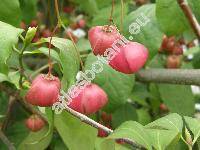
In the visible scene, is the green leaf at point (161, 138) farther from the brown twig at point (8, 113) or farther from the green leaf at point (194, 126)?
the brown twig at point (8, 113)


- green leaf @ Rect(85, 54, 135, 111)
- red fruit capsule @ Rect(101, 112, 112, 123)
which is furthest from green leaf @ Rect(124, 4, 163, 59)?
red fruit capsule @ Rect(101, 112, 112, 123)

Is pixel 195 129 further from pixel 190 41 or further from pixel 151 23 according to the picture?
pixel 190 41

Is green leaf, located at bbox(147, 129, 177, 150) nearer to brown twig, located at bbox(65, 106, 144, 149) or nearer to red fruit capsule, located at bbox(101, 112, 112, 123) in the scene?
brown twig, located at bbox(65, 106, 144, 149)

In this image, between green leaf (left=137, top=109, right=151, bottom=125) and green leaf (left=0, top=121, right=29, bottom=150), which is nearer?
green leaf (left=0, top=121, right=29, bottom=150)

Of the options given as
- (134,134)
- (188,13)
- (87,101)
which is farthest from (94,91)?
(188,13)


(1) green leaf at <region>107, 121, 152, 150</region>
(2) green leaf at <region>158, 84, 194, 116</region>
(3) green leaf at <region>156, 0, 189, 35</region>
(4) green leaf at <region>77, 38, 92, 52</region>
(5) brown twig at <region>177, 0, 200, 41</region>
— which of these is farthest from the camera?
(2) green leaf at <region>158, 84, 194, 116</region>

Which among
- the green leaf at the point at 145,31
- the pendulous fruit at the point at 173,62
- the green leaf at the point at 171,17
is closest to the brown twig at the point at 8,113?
the green leaf at the point at 145,31
